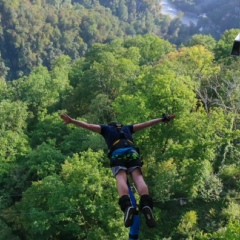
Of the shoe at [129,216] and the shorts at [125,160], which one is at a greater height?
the shorts at [125,160]

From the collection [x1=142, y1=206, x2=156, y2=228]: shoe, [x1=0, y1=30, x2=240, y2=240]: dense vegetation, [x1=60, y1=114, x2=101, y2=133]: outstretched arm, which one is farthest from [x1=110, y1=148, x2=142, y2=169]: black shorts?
[x1=0, y1=30, x2=240, y2=240]: dense vegetation

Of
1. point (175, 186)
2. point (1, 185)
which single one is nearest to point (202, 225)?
point (175, 186)

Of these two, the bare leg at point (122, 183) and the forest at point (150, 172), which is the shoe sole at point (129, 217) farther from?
the forest at point (150, 172)

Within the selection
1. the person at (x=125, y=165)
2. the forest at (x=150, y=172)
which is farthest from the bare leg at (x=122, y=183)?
the forest at (x=150, y=172)

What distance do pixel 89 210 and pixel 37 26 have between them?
13895cm

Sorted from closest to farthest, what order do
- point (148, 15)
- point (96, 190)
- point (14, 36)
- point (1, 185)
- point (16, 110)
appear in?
point (96, 190), point (1, 185), point (16, 110), point (14, 36), point (148, 15)

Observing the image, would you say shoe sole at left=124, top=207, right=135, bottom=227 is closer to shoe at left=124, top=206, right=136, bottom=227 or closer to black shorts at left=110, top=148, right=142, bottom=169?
shoe at left=124, top=206, right=136, bottom=227

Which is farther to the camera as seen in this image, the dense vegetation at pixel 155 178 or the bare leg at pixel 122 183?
the dense vegetation at pixel 155 178

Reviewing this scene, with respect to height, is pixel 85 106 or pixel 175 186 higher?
pixel 175 186

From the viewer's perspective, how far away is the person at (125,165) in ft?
24.7

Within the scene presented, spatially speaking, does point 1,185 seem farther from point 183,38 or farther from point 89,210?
point 183,38

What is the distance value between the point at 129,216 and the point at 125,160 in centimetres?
154

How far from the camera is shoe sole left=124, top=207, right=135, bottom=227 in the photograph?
732 cm

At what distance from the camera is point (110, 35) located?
540 feet
